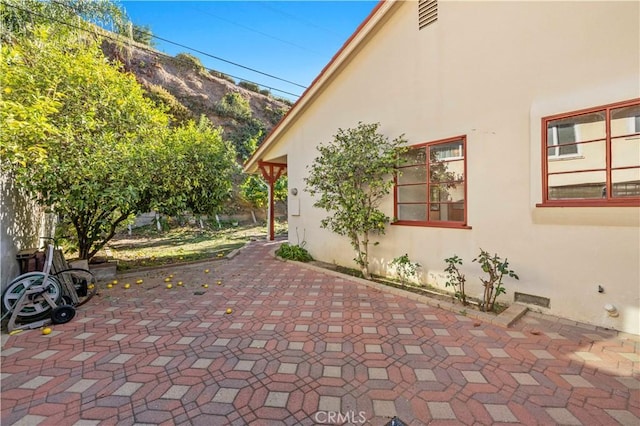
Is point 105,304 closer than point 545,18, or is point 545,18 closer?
point 545,18

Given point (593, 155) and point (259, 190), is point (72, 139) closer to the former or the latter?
point (593, 155)

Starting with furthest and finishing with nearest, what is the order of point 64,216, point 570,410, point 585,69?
point 64,216
point 585,69
point 570,410

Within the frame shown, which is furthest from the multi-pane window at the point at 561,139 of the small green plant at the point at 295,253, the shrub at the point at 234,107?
the shrub at the point at 234,107

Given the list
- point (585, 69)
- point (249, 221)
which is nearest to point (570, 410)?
point (585, 69)

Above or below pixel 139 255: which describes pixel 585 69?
above

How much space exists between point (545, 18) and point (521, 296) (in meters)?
4.01

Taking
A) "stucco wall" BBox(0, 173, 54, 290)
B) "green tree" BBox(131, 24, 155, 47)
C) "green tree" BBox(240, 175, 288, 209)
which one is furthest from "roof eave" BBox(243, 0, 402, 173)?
"green tree" BBox(131, 24, 155, 47)

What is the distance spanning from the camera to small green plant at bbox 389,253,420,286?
5285 millimetres

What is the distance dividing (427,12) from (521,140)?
10.1 ft

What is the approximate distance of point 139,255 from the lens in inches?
335

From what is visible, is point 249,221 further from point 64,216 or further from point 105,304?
point 105,304

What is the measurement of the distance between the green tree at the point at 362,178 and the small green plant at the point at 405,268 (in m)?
0.70

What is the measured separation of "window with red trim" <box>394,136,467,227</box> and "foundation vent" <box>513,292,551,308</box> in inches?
52.4

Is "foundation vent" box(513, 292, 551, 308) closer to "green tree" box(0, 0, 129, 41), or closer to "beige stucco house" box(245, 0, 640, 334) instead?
"beige stucco house" box(245, 0, 640, 334)
